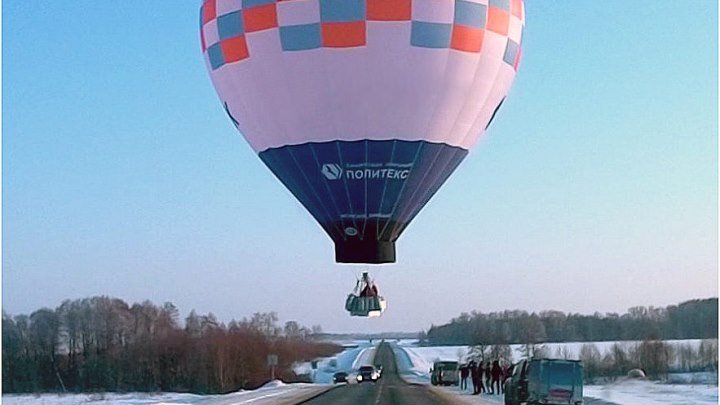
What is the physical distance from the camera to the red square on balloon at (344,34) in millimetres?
17578

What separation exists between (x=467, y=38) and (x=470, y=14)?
16.2 inches

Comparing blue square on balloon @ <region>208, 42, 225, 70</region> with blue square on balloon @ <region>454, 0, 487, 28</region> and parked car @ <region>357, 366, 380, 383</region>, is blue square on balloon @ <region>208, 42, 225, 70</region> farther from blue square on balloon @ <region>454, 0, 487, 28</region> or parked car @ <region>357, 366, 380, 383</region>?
parked car @ <region>357, 366, 380, 383</region>

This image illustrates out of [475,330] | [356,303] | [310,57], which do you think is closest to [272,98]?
[310,57]

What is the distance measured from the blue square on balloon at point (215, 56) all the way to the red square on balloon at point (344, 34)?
242 cm

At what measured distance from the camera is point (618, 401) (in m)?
22.8

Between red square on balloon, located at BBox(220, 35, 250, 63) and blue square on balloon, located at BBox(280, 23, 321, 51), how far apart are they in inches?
37.0

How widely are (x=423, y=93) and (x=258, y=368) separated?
38.4 m

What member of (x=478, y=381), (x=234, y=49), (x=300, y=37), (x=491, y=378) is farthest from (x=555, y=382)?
(x=491, y=378)

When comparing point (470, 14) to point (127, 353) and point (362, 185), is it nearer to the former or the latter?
point (362, 185)

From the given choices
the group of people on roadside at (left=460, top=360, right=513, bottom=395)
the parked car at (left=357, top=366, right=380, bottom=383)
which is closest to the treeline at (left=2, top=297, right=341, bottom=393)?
the parked car at (left=357, top=366, right=380, bottom=383)

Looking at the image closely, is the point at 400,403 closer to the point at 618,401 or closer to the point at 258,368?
the point at 618,401

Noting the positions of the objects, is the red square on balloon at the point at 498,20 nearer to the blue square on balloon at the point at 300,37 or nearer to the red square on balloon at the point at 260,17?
the blue square on balloon at the point at 300,37

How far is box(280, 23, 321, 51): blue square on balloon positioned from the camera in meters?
17.7

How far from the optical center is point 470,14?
18203mm
